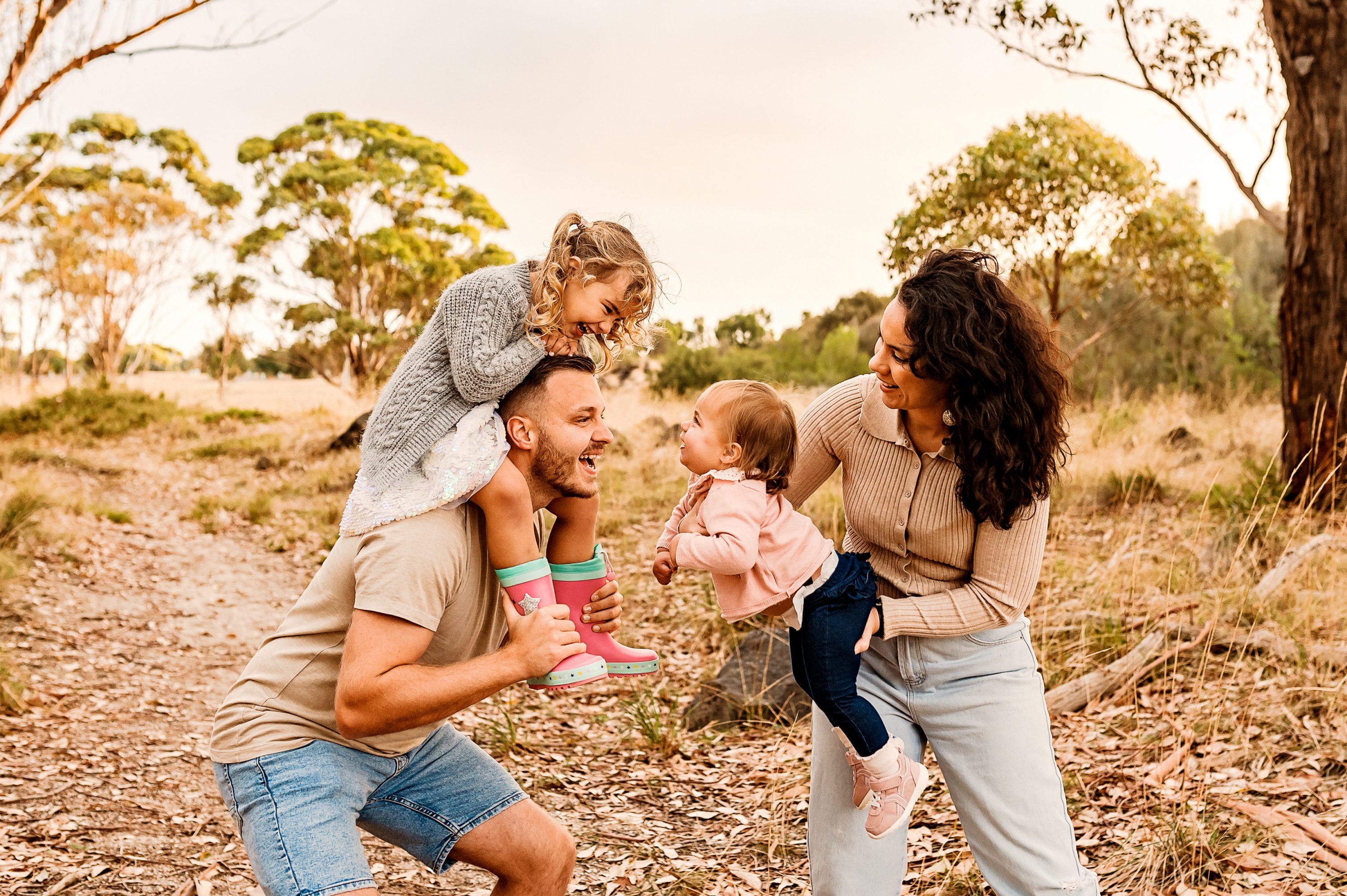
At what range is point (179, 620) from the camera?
263 inches

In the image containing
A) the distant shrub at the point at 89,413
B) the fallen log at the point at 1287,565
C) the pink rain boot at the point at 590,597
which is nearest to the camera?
the pink rain boot at the point at 590,597

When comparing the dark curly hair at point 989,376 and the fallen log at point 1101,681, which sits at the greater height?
the dark curly hair at point 989,376

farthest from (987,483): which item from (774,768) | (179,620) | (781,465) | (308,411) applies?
(308,411)

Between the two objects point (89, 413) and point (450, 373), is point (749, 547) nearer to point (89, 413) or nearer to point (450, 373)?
point (450, 373)

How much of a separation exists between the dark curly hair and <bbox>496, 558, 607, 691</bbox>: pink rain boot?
91cm

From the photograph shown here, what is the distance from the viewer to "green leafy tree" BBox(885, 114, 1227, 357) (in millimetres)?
11898

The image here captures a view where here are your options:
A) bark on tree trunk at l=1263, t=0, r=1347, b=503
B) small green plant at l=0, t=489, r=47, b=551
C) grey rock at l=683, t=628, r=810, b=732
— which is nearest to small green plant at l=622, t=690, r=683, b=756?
grey rock at l=683, t=628, r=810, b=732

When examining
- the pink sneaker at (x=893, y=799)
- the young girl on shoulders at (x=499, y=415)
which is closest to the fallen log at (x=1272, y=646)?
the pink sneaker at (x=893, y=799)

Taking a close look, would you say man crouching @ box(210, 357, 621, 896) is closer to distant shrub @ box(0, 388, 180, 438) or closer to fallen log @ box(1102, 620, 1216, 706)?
fallen log @ box(1102, 620, 1216, 706)

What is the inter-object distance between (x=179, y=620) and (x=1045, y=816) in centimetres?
611

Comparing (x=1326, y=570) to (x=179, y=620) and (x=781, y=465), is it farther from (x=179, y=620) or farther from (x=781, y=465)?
(x=179, y=620)

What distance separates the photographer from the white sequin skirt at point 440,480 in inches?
81.6

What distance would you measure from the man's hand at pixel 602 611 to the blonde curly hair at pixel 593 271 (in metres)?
0.58

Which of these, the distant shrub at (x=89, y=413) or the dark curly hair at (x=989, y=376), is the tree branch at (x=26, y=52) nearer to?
the dark curly hair at (x=989, y=376)
